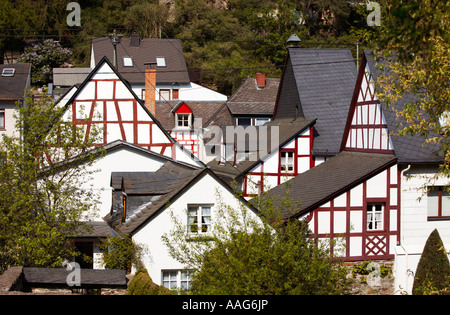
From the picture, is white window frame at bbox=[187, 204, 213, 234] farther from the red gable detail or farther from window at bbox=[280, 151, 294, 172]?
the red gable detail

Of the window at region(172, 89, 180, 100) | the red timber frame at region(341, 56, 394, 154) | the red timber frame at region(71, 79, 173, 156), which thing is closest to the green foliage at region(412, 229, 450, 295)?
the red timber frame at region(341, 56, 394, 154)

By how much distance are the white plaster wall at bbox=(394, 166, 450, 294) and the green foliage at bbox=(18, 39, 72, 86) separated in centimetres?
4626

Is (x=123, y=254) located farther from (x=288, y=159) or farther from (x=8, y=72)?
(x=8, y=72)

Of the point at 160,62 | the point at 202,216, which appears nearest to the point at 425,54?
the point at 202,216

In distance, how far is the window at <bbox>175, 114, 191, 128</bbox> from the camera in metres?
42.4

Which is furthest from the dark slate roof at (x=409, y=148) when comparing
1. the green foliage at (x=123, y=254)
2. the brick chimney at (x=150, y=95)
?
the brick chimney at (x=150, y=95)

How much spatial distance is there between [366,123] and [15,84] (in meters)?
26.5

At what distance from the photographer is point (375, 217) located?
68.4 ft

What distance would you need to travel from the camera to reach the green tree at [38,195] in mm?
16781

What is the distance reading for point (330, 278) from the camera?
11.0 meters

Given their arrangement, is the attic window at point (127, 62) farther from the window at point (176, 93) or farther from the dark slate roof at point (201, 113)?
the dark slate roof at point (201, 113)

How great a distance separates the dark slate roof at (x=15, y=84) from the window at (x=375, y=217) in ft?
83.4

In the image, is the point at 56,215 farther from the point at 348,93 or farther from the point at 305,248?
the point at 348,93
